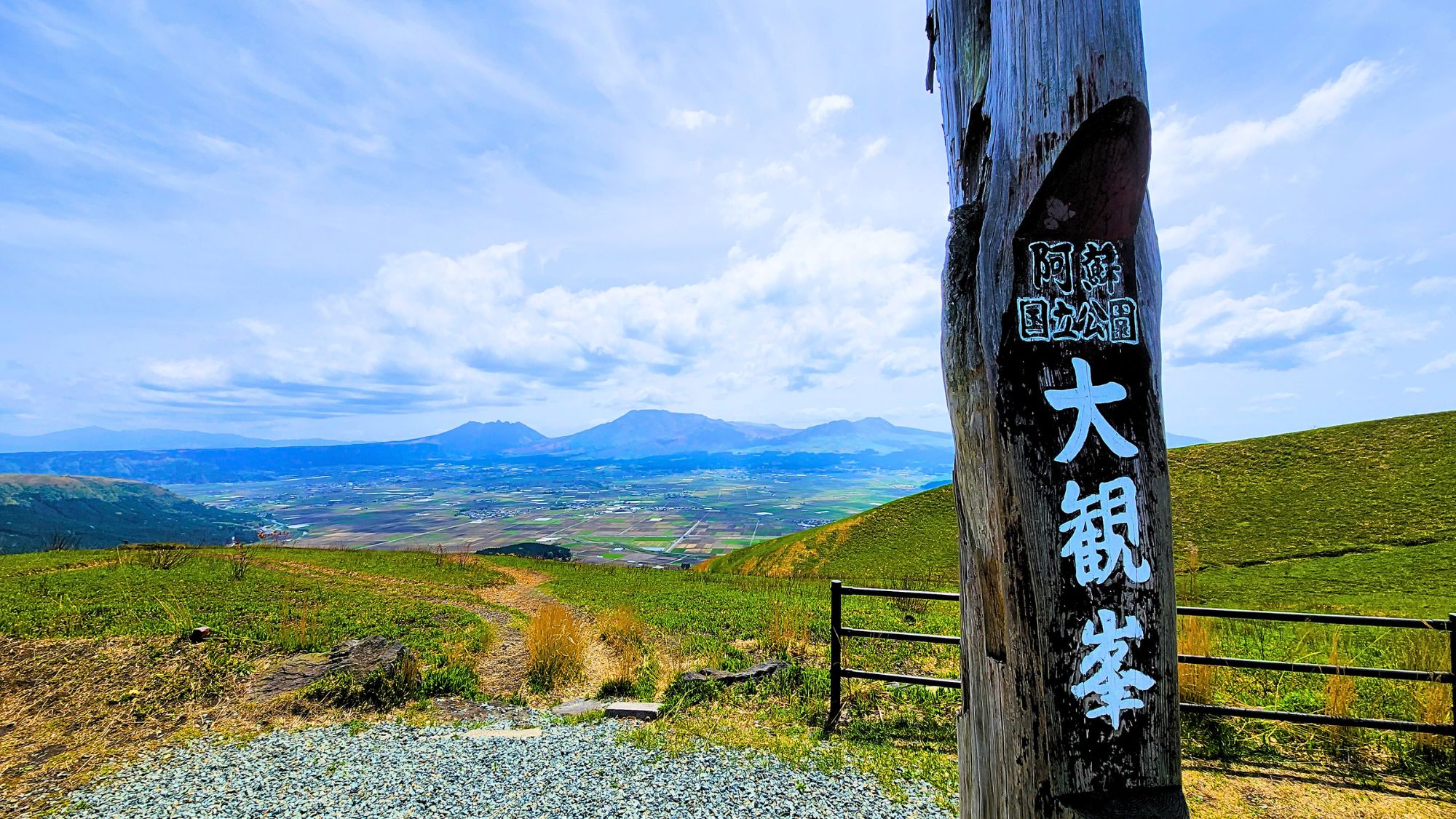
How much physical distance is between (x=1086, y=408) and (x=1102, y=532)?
1.35 ft

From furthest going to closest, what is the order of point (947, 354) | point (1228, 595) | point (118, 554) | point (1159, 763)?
1. point (118, 554)
2. point (1228, 595)
3. point (947, 354)
4. point (1159, 763)

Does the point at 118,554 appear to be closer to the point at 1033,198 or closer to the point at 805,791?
the point at 805,791

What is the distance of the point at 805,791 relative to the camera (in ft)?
13.7

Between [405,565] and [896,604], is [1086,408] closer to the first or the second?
[896,604]

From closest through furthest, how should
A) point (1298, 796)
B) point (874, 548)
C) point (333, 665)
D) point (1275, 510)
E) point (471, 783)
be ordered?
point (1298, 796) < point (471, 783) < point (333, 665) < point (1275, 510) < point (874, 548)

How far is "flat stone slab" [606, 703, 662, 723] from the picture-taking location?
5621 mm

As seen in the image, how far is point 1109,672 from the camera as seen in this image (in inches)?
76.4

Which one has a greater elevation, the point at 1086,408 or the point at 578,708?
the point at 1086,408

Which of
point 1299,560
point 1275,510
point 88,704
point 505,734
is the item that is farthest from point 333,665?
point 1275,510

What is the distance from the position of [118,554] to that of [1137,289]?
2082cm

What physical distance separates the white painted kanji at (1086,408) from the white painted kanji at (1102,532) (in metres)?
0.11

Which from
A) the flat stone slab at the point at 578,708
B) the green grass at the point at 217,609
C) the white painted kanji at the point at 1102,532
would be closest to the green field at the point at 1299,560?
the white painted kanji at the point at 1102,532

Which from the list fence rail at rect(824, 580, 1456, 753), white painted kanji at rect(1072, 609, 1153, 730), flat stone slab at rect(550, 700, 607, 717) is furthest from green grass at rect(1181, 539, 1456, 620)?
white painted kanji at rect(1072, 609, 1153, 730)

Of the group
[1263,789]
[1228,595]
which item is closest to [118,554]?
[1263,789]
